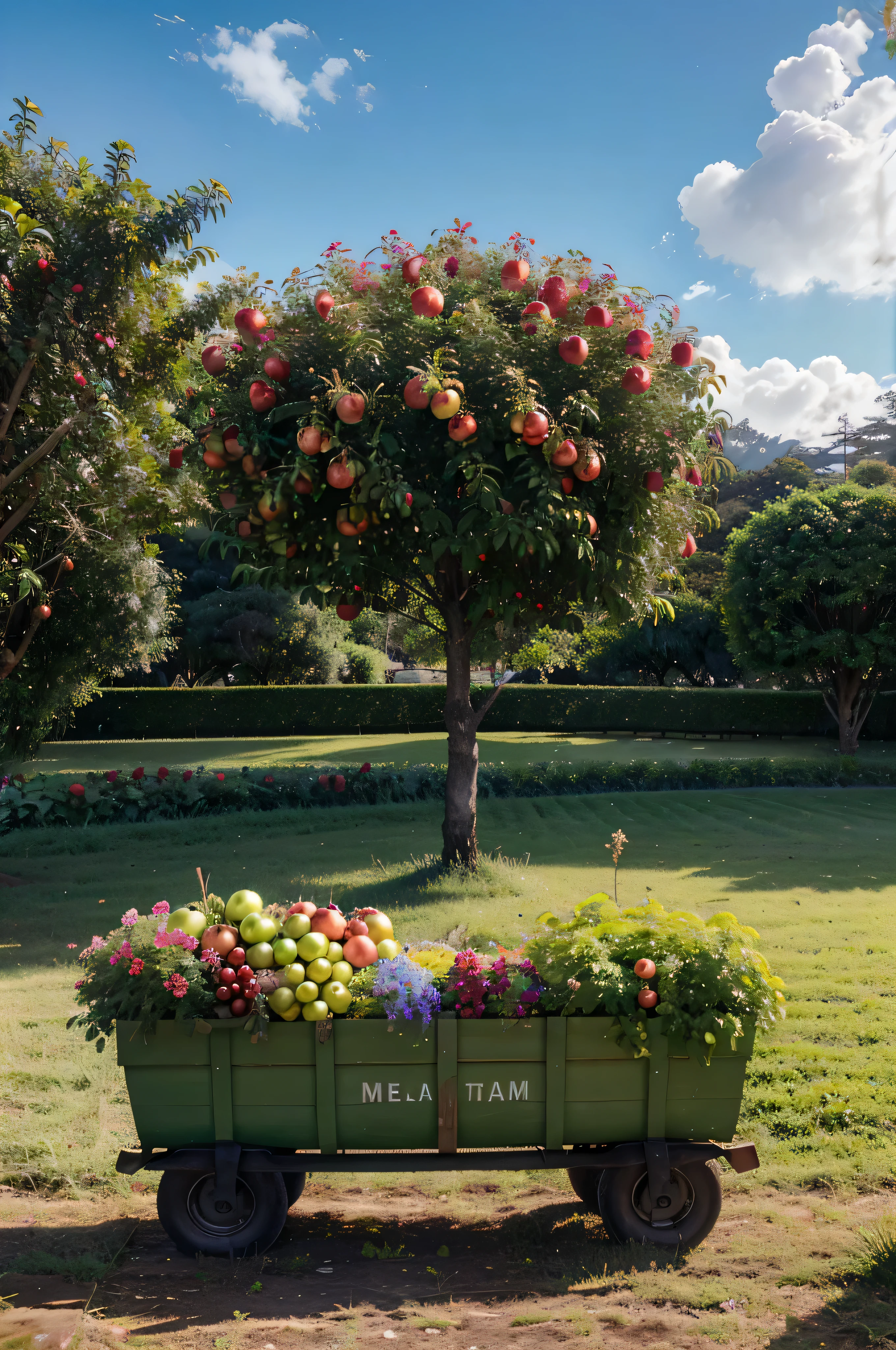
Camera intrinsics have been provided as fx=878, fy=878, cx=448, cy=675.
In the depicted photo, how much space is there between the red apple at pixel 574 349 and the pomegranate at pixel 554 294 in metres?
0.31

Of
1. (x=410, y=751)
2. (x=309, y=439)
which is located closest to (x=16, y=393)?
(x=309, y=439)

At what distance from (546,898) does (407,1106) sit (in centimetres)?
525

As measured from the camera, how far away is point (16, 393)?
5.41 meters

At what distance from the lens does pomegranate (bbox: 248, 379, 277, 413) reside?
6.00 m

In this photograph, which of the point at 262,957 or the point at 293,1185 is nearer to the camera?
the point at 262,957

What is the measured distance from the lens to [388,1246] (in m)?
3.49

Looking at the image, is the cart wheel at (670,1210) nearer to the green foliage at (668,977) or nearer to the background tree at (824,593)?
the green foliage at (668,977)

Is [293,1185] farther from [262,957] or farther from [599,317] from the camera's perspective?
[599,317]

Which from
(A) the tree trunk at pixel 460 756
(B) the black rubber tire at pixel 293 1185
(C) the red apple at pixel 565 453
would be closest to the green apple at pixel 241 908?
(B) the black rubber tire at pixel 293 1185

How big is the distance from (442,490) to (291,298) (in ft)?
6.00

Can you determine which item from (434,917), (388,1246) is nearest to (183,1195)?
(388,1246)

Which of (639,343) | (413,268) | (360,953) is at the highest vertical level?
(413,268)

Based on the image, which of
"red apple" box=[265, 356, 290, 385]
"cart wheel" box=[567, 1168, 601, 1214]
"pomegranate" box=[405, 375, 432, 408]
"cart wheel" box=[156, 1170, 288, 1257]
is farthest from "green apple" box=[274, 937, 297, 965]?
"red apple" box=[265, 356, 290, 385]

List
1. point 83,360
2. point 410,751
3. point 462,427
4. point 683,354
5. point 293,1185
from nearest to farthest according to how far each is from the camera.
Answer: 1. point 293,1185
2. point 462,427
3. point 683,354
4. point 83,360
5. point 410,751
